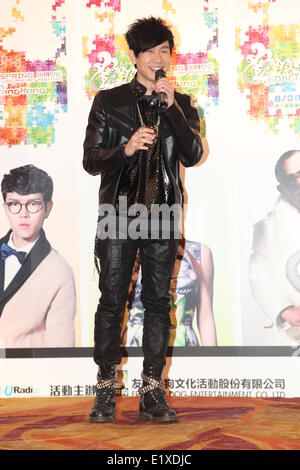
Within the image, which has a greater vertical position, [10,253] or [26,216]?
[26,216]

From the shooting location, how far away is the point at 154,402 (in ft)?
8.69

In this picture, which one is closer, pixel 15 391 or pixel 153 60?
pixel 153 60

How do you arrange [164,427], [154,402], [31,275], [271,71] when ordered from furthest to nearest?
[31,275]
[271,71]
[154,402]
[164,427]

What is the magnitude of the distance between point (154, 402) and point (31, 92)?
1.75 m

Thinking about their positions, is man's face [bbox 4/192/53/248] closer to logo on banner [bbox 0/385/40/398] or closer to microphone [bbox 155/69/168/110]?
logo on banner [bbox 0/385/40/398]

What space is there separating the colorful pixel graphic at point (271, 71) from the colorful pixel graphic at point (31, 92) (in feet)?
3.00

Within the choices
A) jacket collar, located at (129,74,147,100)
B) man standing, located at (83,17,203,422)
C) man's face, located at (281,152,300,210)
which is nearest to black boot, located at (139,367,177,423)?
man standing, located at (83,17,203,422)

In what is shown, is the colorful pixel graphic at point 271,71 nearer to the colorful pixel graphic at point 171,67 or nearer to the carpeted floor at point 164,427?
the colorful pixel graphic at point 171,67

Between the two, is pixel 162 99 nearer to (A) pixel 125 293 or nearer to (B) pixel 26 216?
(A) pixel 125 293

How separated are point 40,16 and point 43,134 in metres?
0.61

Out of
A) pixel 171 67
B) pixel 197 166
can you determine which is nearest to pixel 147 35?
pixel 171 67

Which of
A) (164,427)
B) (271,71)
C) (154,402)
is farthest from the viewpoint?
(271,71)

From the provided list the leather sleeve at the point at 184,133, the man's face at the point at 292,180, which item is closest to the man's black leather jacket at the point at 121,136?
the leather sleeve at the point at 184,133

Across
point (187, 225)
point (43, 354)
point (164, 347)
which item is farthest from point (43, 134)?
point (164, 347)
